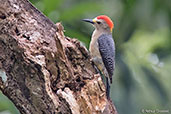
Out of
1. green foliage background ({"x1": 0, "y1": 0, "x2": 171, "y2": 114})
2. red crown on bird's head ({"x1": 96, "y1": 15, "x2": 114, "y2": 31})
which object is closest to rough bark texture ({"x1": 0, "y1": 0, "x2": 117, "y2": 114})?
green foliage background ({"x1": 0, "y1": 0, "x2": 171, "y2": 114})

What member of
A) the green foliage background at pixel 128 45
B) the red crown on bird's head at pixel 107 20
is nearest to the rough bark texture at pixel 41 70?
the green foliage background at pixel 128 45

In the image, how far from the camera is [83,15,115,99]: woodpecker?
18.4ft

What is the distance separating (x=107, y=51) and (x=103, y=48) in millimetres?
107

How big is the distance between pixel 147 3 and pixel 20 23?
2.86m

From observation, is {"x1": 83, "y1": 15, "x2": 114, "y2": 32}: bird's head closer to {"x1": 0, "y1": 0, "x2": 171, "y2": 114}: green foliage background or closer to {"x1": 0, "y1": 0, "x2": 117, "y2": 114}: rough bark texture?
{"x1": 0, "y1": 0, "x2": 171, "y2": 114}: green foliage background

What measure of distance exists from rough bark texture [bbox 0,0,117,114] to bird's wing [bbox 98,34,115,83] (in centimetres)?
155

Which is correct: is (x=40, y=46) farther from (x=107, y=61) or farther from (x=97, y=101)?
(x=107, y=61)

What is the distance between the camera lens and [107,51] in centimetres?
576

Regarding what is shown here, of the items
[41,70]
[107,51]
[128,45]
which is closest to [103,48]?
[107,51]

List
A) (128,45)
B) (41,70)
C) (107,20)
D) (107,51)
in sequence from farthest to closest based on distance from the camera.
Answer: (128,45), (107,20), (107,51), (41,70)

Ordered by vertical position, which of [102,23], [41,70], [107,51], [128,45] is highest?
[102,23]

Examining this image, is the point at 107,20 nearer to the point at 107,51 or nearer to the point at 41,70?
the point at 107,51

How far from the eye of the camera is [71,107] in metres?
3.52

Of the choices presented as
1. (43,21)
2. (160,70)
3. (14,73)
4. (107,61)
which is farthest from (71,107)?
(160,70)
